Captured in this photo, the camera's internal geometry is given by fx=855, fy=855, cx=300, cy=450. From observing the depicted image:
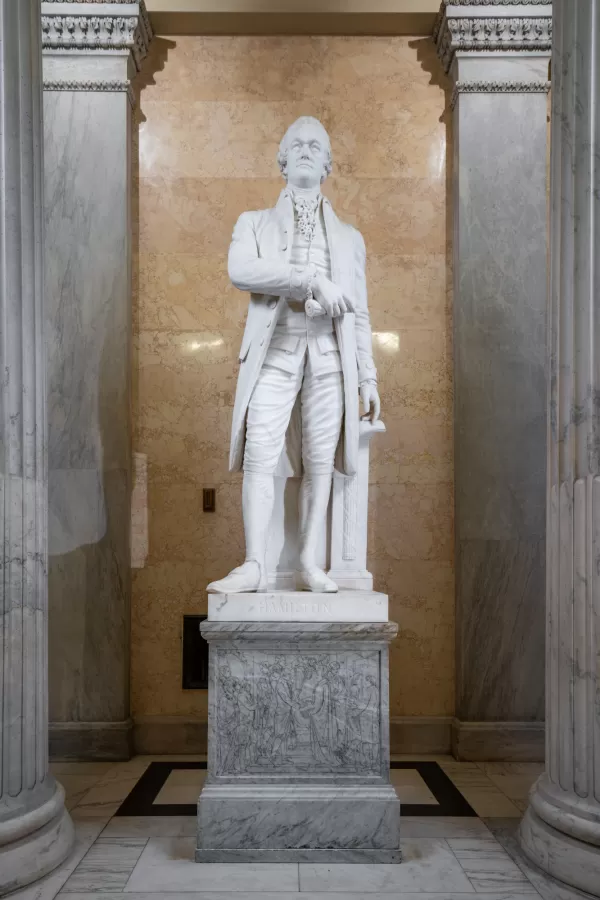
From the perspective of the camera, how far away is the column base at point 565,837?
12.0 feet

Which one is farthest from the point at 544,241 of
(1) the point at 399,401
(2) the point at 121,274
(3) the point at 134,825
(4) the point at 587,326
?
(3) the point at 134,825

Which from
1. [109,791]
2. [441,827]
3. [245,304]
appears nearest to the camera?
[441,827]

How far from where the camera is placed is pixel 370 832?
4.06 metres

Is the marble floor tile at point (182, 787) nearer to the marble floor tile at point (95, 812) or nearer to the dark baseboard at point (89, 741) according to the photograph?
the marble floor tile at point (95, 812)

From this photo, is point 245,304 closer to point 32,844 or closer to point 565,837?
point 32,844

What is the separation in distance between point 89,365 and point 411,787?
3.57 meters

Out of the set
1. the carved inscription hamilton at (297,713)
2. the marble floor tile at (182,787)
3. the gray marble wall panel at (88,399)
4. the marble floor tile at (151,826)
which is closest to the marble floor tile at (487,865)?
the carved inscription hamilton at (297,713)

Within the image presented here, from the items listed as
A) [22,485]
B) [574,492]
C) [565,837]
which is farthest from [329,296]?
[565,837]

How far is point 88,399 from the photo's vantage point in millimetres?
6082

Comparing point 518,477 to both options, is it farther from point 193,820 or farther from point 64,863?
point 64,863

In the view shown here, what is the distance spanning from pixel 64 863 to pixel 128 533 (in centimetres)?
250

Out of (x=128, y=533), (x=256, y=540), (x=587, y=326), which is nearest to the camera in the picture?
(x=587, y=326)

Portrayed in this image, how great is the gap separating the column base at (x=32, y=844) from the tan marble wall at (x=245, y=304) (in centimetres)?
221

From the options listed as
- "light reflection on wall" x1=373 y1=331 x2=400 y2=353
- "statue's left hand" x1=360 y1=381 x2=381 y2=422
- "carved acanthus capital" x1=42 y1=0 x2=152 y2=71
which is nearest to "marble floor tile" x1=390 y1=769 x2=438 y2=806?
"statue's left hand" x1=360 y1=381 x2=381 y2=422
